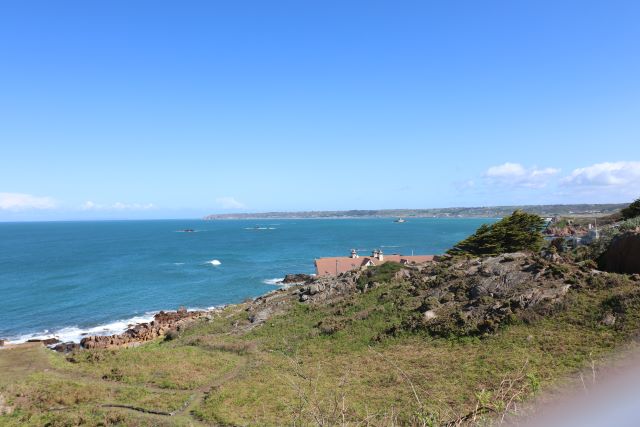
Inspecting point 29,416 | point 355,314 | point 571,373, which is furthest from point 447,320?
point 29,416

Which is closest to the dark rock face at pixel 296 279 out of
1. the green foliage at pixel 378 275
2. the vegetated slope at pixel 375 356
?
the green foliage at pixel 378 275

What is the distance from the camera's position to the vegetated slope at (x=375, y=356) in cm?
1593

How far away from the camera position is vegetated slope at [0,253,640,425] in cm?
1593

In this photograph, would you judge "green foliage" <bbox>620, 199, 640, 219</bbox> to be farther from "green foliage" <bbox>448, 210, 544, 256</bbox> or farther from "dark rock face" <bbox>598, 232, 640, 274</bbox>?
"dark rock face" <bbox>598, 232, 640, 274</bbox>

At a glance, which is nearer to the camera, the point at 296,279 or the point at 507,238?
the point at 507,238

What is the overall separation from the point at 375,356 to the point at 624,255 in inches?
667

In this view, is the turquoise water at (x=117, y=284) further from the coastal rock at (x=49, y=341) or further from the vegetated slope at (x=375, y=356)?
the vegetated slope at (x=375, y=356)

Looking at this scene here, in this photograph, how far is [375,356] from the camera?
72.0 feet

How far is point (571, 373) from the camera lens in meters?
14.0

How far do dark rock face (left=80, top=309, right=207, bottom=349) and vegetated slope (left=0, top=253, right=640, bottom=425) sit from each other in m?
8.29

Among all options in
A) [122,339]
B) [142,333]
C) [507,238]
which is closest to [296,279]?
[142,333]

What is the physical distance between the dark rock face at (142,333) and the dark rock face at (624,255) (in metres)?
34.6

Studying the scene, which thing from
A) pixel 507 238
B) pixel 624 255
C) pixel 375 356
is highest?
pixel 624 255

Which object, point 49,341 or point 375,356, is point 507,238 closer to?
point 375,356
